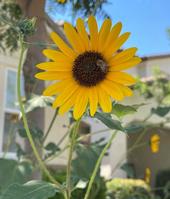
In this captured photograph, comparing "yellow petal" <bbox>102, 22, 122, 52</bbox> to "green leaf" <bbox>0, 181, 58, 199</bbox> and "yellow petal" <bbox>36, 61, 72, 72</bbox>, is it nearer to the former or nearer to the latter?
"yellow petal" <bbox>36, 61, 72, 72</bbox>

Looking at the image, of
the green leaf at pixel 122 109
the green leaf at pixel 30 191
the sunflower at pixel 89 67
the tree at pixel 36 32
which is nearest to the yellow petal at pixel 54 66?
the sunflower at pixel 89 67

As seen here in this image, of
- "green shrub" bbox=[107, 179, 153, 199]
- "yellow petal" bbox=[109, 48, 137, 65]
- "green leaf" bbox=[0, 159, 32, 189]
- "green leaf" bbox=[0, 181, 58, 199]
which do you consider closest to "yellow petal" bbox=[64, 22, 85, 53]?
"yellow petal" bbox=[109, 48, 137, 65]

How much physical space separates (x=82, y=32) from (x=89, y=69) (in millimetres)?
121

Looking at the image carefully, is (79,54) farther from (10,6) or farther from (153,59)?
(153,59)

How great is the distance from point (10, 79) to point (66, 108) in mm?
7490

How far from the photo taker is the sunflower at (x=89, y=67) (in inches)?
52.4

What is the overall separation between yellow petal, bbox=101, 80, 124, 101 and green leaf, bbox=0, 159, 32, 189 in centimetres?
80

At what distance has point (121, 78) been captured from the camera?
1.33 metres

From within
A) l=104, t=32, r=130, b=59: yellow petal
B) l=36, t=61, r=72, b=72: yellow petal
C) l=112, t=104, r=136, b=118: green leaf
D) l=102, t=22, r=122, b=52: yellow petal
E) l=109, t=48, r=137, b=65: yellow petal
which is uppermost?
l=102, t=22, r=122, b=52: yellow petal

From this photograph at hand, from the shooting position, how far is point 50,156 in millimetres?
2650

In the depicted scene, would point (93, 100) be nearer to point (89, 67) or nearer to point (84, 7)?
point (89, 67)

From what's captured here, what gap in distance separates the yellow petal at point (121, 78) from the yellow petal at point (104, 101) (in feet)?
0.15

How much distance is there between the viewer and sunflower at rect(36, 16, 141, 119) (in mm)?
1330

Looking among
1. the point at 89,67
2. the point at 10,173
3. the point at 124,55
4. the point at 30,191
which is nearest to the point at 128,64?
the point at 124,55
